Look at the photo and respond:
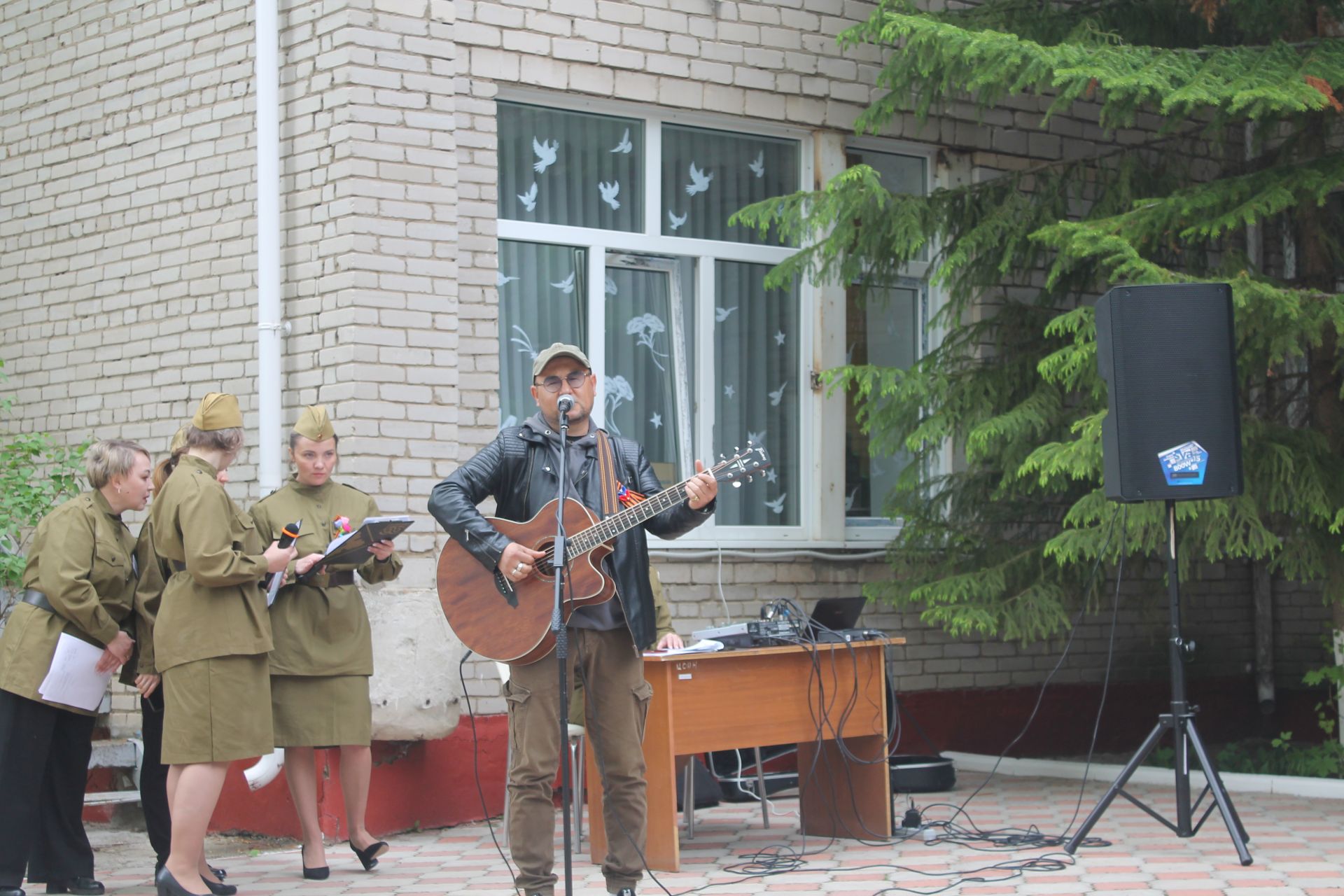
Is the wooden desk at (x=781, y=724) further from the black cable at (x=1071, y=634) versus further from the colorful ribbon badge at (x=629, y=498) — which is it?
the colorful ribbon badge at (x=629, y=498)

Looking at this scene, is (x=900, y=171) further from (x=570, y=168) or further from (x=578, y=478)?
(x=578, y=478)

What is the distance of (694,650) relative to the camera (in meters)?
6.38

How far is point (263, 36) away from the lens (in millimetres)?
7598

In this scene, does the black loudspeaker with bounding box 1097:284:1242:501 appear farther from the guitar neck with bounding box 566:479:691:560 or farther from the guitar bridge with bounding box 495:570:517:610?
the guitar bridge with bounding box 495:570:517:610

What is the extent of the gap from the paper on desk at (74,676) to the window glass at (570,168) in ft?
10.3

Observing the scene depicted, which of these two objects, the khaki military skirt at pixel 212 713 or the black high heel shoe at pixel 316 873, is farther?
the black high heel shoe at pixel 316 873

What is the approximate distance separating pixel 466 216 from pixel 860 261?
1963 millimetres

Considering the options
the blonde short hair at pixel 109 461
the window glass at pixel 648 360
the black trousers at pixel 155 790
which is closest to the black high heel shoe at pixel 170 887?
the black trousers at pixel 155 790

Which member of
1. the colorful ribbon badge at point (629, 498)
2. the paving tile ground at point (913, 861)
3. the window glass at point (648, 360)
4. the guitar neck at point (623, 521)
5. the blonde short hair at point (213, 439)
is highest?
the window glass at point (648, 360)

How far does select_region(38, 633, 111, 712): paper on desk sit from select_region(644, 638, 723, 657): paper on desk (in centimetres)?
200

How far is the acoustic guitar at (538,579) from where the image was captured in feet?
17.0

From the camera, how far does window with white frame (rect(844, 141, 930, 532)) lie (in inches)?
360

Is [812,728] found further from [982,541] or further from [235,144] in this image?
[235,144]

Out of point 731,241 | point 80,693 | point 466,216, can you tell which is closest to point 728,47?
point 731,241
